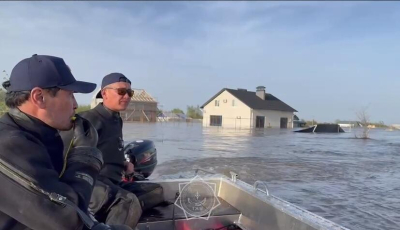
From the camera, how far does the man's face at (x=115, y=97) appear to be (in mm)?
3408

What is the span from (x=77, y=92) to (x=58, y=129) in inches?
7.5

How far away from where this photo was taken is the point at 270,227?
10.6ft

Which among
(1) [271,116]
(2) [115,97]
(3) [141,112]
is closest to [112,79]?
(2) [115,97]

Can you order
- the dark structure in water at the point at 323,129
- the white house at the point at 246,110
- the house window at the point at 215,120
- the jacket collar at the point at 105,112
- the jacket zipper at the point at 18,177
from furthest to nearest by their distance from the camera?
the house window at the point at 215,120 < the white house at the point at 246,110 < the dark structure in water at the point at 323,129 < the jacket collar at the point at 105,112 < the jacket zipper at the point at 18,177

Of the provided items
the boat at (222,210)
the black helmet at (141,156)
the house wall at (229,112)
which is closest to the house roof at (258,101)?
the house wall at (229,112)

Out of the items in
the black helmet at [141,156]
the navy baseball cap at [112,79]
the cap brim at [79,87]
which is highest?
the navy baseball cap at [112,79]

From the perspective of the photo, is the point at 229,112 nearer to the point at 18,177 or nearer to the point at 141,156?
the point at 141,156

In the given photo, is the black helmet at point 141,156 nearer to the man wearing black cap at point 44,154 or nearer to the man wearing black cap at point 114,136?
the man wearing black cap at point 114,136

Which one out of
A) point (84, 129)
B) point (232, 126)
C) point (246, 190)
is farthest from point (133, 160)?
point (232, 126)

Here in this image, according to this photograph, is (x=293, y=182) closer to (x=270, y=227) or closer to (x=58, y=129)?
(x=270, y=227)

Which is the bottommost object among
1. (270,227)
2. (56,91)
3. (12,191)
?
(270,227)

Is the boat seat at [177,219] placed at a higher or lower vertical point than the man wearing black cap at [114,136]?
lower

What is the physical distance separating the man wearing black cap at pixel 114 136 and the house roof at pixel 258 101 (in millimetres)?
41986

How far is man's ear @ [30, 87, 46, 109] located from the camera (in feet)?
4.92
